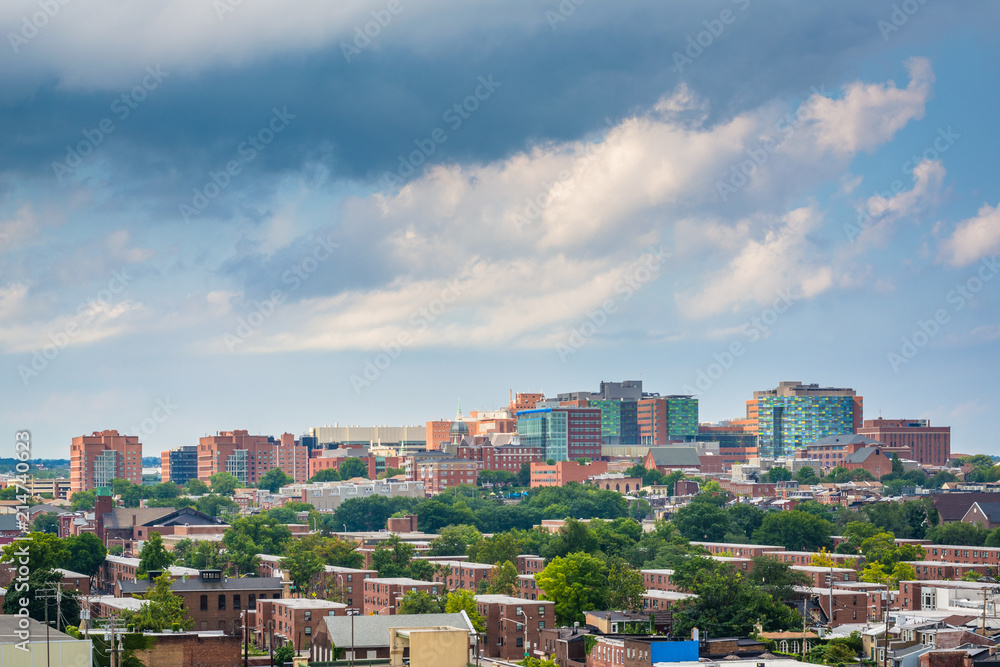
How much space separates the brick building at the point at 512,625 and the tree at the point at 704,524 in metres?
60.8

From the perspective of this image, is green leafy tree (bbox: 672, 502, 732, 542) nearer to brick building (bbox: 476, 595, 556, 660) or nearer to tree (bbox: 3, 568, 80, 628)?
brick building (bbox: 476, 595, 556, 660)

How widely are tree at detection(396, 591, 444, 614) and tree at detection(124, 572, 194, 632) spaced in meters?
12.9

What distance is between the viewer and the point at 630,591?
3605 inches

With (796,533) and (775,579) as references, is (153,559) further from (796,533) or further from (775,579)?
(796,533)

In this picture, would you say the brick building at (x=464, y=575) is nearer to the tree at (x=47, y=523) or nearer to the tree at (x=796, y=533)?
the tree at (x=796, y=533)

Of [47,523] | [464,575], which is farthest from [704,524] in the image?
[47,523]

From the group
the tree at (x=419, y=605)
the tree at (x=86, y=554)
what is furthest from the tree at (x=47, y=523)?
the tree at (x=419, y=605)

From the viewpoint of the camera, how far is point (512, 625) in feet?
272

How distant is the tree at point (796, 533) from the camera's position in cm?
13662

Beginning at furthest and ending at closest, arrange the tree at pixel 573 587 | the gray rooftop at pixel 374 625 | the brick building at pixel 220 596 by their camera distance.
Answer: the tree at pixel 573 587
the brick building at pixel 220 596
the gray rooftop at pixel 374 625

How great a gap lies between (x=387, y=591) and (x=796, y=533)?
178ft

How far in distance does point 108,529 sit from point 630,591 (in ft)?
264

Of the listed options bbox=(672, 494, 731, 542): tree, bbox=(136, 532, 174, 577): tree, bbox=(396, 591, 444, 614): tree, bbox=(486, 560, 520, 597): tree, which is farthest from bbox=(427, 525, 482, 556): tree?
bbox=(396, 591, 444, 614): tree

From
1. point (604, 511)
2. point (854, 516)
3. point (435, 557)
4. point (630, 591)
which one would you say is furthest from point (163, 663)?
point (604, 511)
